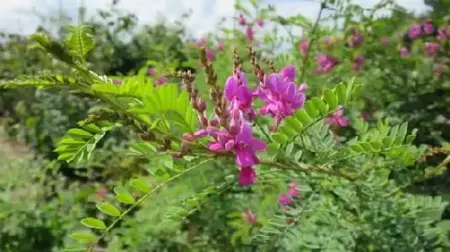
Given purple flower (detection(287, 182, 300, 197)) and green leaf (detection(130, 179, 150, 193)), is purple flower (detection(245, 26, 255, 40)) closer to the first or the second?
purple flower (detection(287, 182, 300, 197))

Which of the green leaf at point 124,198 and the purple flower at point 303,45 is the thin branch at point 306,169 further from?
the purple flower at point 303,45

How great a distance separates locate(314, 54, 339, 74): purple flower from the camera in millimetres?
3650

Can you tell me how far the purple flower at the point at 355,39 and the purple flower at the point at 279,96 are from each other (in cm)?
249

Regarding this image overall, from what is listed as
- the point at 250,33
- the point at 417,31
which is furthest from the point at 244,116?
the point at 417,31

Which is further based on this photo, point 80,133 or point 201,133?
point 80,133

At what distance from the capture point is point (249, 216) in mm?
2447

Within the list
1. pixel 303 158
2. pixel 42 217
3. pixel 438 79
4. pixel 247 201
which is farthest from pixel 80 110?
pixel 303 158

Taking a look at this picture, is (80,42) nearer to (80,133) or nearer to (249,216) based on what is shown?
(80,133)

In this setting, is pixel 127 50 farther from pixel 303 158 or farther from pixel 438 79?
pixel 303 158

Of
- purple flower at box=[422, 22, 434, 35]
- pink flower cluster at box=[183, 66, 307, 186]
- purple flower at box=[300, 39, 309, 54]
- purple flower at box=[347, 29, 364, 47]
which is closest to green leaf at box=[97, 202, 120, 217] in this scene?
pink flower cluster at box=[183, 66, 307, 186]

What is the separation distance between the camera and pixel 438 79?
3.63 m

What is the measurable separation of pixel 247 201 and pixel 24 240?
4.14 ft

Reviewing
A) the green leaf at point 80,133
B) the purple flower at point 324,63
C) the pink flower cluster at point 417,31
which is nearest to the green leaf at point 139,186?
the green leaf at point 80,133

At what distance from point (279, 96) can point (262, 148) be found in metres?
0.14
